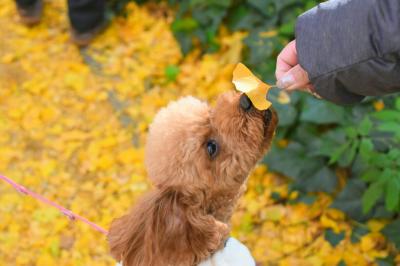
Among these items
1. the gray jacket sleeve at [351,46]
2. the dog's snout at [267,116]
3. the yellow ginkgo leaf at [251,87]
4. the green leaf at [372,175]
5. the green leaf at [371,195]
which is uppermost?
the gray jacket sleeve at [351,46]

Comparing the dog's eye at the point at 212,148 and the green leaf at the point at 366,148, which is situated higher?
the dog's eye at the point at 212,148

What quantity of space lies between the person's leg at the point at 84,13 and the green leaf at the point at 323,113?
1.90 meters

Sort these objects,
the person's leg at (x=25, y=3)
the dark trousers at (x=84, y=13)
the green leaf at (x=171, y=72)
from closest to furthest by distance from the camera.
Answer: the green leaf at (x=171, y=72), the dark trousers at (x=84, y=13), the person's leg at (x=25, y=3)

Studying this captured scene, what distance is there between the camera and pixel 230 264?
1.93m

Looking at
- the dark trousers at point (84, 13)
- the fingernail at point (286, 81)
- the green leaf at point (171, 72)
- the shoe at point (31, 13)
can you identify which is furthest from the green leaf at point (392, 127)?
the shoe at point (31, 13)

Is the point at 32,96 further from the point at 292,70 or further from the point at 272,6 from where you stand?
the point at 292,70

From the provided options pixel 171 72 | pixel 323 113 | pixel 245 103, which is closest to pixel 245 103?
pixel 245 103

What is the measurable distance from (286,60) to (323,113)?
114cm

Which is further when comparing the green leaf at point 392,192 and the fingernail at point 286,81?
the green leaf at point 392,192

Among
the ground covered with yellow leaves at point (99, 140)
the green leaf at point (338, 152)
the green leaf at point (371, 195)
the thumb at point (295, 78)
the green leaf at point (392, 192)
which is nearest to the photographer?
the thumb at point (295, 78)

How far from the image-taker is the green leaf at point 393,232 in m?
2.52

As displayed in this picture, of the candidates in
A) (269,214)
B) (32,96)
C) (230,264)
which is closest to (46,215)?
(32,96)

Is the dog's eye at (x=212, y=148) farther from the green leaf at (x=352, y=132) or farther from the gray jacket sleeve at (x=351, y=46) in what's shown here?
the green leaf at (x=352, y=132)

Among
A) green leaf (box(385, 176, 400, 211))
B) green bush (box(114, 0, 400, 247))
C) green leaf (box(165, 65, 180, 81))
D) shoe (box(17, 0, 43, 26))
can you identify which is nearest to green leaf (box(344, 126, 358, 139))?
green bush (box(114, 0, 400, 247))
